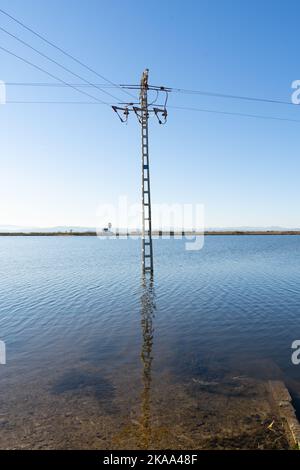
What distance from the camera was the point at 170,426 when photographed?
796 cm

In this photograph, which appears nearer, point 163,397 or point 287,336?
point 163,397

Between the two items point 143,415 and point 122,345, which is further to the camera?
point 122,345

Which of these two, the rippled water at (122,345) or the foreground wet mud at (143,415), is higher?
the foreground wet mud at (143,415)

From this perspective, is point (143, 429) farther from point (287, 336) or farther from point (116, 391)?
point (287, 336)

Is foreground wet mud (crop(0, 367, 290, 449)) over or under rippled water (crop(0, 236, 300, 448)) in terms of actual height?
over

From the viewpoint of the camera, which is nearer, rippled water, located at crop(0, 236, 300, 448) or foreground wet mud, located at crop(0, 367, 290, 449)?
foreground wet mud, located at crop(0, 367, 290, 449)

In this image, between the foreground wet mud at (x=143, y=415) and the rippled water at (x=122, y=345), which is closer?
the foreground wet mud at (x=143, y=415)


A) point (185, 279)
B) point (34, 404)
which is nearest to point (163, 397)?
point (34, 404)

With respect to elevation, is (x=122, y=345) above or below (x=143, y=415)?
below
